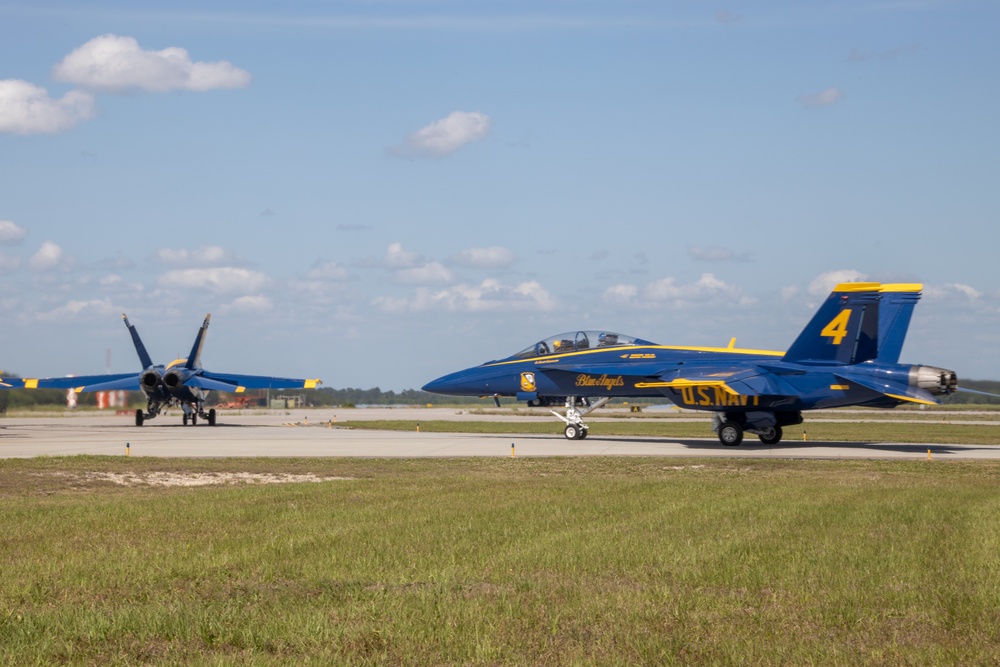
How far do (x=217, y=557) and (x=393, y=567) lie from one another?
1782 millimetres

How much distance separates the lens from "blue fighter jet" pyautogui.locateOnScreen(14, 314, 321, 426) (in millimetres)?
43884

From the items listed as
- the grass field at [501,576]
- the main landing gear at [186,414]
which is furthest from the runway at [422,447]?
the grass field at [501,576]

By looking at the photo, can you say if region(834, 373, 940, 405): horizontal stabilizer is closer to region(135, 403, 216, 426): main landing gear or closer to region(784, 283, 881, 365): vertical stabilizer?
region(784, 283, 881, 365): vertical stabilizer

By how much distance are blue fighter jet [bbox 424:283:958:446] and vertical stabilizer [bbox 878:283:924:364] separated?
1.1 inches

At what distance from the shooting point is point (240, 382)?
4800 cm

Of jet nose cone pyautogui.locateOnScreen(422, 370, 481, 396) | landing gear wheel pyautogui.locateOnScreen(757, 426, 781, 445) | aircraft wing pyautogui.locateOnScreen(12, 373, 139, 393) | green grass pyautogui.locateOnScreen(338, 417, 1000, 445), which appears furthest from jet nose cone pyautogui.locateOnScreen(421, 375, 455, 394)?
aircraft wing pyautogui.locateOnScreen(12, 373, 139, 393)

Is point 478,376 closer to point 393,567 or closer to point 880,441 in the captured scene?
point 880,441

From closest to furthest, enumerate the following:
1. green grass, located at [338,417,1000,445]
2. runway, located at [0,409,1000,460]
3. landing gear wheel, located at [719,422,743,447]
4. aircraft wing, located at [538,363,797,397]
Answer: runway, located at [0,409,1000,460] → aircraft wing, located at [538,363,797,397] → landing gear wheel, located at [719,422,743,447] → green grass, located at [338,417,1000,445]

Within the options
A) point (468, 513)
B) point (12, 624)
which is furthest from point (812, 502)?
point (12, 624)

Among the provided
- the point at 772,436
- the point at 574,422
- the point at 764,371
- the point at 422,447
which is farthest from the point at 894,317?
the point at 422,447

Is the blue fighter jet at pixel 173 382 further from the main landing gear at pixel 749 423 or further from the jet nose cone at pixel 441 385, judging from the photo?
the main landing gear at pixel 749 423

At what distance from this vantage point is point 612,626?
24.4 feet

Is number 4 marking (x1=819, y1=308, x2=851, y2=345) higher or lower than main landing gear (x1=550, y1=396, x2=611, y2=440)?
higher

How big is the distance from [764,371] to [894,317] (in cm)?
379
